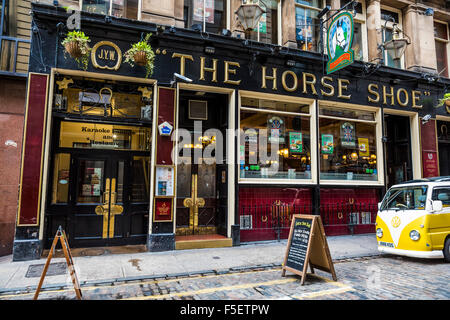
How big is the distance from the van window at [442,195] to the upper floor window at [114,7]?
921cm

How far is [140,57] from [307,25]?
645 cm

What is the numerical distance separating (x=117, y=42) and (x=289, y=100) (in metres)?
5.57

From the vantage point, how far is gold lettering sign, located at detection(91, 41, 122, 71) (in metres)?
7.92

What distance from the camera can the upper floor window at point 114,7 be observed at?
27.4ft

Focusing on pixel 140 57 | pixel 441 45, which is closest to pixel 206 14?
pixel 140 57

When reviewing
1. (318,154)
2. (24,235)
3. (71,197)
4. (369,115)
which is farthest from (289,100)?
(24,235)

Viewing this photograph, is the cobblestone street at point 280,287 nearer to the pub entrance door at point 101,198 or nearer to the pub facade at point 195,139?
the pub facade at point 195,139

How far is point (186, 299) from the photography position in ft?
15.4

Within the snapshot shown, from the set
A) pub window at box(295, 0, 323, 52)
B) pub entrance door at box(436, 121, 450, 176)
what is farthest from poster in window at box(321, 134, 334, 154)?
pub entrance door at box(436, 121, 450, 176)

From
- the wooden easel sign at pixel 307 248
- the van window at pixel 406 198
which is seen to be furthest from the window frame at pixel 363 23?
the wooden easel sign at pixel 307 248

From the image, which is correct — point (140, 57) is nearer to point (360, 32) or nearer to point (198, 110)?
point (198, 110)

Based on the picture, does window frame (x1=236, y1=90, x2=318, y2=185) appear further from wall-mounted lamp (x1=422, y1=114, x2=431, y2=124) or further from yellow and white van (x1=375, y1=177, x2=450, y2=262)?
wall-mounted lamp (x1=422, y1=114, x2=431, y2=124)

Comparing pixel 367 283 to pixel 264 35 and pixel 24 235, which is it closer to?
pixel 24 235

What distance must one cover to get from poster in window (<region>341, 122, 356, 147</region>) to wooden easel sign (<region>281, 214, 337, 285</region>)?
6.15m
